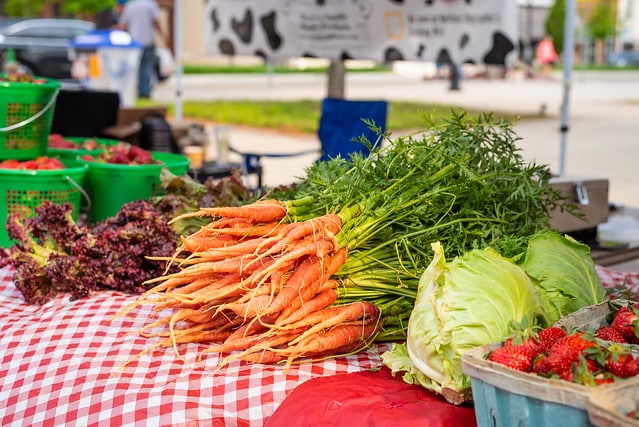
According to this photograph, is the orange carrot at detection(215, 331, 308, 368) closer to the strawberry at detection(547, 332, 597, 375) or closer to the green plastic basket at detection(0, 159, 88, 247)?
the strawberry at detection(547, 332, 597, 375)

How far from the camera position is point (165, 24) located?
122 feet

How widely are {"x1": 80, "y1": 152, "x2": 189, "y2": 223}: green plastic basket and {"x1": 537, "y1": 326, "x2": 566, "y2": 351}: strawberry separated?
2.55m

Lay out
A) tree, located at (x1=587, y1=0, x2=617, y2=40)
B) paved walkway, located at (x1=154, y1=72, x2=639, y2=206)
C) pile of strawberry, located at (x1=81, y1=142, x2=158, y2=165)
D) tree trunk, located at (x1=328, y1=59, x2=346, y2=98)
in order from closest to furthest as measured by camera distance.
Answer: pile of strawberry, located at (x1=81, y1=142, x2=158, y2=165), tree trunk, located at (x1=328, y1=59, x2=346, y2=98), paved walkway, located at (x1=154, y1=72, x2=639, y2=206), tree, located at (x1=587, y1=0, x2=617, y2=40)

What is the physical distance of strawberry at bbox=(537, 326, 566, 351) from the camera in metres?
2.14

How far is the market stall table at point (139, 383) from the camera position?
246 centimetres

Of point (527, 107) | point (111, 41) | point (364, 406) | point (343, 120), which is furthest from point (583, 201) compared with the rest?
point (527, 107)

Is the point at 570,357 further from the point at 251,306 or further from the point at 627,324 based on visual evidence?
the point at 251,306

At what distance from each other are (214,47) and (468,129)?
228 inches

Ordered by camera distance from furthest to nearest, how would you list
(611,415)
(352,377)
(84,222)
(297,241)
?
(84,222) < (297,241) < (352,377) < (611,415)

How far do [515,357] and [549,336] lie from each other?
194 millimetres

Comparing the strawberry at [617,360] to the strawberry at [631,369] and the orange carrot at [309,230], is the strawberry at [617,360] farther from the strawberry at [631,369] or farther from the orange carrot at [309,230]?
the orange carrot at [309,230]

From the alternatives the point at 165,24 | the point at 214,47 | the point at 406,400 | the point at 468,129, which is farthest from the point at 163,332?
the point at 165,24

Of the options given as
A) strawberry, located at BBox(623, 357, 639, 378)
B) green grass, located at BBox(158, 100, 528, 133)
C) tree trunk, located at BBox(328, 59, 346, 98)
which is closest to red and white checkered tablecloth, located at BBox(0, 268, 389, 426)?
strawberry, located at BBox(623, 357, 639, 378)

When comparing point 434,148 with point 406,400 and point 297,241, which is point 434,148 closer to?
point 297,241
